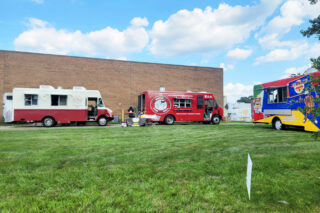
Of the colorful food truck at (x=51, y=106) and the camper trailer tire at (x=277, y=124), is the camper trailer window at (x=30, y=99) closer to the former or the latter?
the colorful food truck at (x=51, y=106)

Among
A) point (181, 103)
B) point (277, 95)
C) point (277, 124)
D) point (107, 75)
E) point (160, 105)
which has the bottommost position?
point (277, 124)

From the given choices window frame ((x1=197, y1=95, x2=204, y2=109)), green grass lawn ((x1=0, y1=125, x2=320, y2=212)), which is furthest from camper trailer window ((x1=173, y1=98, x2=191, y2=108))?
green grass lawn ((x1=0, y1=125, x2=320, y2=212))

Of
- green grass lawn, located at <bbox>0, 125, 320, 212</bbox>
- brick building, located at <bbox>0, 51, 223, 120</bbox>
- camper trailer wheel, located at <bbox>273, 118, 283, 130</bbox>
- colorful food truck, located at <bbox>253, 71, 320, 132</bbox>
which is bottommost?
green grass lawn, located at <bbox>0, 125, 320, 212</bbox>

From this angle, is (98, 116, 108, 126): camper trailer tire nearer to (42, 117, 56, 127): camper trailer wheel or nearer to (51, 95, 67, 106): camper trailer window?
(51, 95, 67, 106): camper trailer window

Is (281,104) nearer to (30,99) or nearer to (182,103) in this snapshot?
(182,103)

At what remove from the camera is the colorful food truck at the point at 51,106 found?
15.4 metres

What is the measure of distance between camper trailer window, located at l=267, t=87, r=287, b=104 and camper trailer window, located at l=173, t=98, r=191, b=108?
259 inches

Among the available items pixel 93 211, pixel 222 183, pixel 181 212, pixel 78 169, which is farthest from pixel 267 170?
pixel 78 169

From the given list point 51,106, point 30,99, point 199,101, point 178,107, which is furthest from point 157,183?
point 199,101

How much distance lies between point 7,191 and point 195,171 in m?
2.70

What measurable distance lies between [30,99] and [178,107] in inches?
437

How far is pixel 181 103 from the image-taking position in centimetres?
1822

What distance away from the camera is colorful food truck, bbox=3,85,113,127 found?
15.4 meters

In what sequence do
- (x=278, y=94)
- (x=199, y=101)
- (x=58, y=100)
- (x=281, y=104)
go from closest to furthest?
1. (x=281, y=104)
2. (x=278, y=94)
3. (x=58, y=100)
4. (x=199, y=101)
